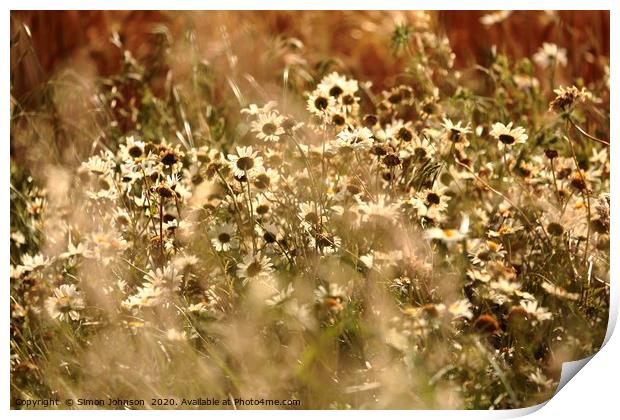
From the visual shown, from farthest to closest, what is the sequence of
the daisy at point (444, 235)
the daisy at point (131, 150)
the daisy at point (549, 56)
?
the daisy at point (549, 56)
the daisy at point (131, 150)
the daisy at point (444, 235)

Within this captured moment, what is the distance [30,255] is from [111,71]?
41 cm

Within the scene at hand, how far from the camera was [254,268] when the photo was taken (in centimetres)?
170

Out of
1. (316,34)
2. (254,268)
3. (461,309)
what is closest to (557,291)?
(461,309)

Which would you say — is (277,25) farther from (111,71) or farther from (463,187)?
(463,187)

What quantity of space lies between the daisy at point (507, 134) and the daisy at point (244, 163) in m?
0.47

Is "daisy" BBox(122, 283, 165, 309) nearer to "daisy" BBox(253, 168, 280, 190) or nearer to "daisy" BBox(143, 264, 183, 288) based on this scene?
"daisy" BBox(143, 264, 183, 288)

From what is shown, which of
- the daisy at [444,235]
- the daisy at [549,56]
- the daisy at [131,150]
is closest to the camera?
the daisy at [444,235]

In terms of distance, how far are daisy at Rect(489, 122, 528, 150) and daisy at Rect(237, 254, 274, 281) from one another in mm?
514

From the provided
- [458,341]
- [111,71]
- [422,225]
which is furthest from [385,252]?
[111,71]

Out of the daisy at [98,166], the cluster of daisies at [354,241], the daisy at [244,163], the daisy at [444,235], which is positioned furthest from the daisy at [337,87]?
the daisy at [98,166]

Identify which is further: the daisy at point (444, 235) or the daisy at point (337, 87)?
the daisy at point (337, 87)

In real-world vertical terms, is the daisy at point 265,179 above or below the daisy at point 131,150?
below

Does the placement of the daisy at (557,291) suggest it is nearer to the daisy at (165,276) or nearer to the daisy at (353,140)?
the daisy at (353,140)

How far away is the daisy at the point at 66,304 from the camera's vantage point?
68.2 inches
